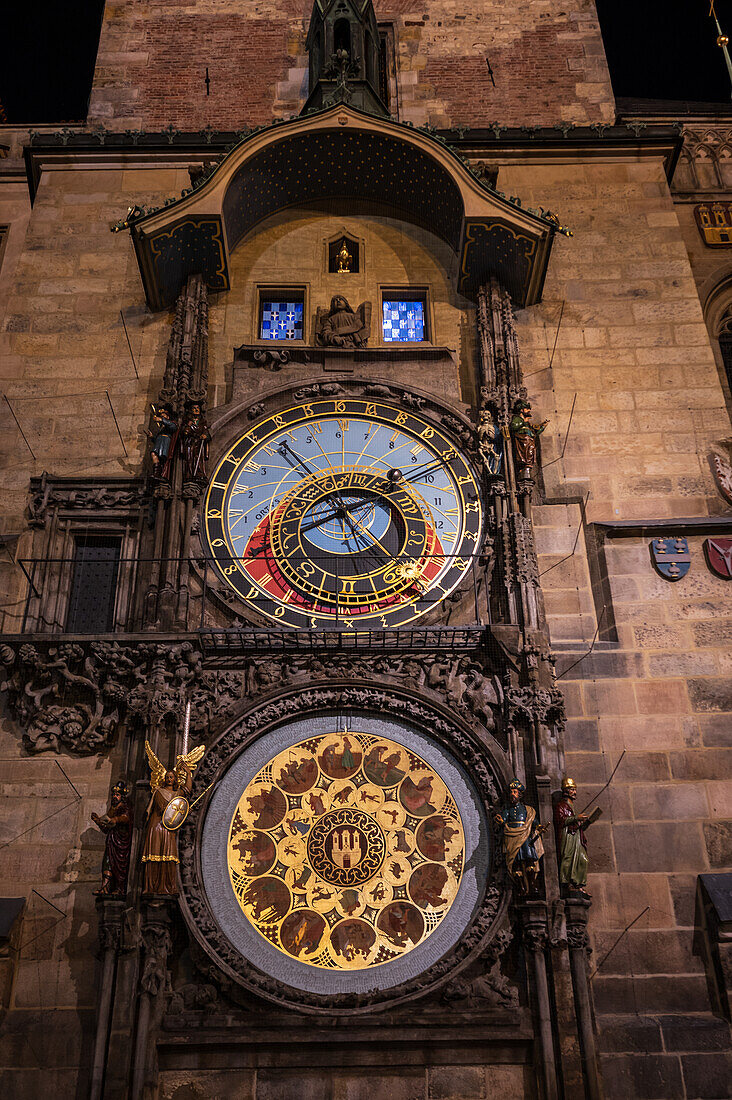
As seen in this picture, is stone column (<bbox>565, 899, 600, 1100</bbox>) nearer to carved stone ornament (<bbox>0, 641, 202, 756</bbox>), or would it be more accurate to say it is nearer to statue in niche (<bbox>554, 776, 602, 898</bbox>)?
statue in niche (<bbox>554, 776, 602, 898</bbox>)

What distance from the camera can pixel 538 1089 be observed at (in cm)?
870

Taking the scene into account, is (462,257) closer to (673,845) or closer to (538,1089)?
(673,845)

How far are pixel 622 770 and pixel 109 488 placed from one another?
528 cm

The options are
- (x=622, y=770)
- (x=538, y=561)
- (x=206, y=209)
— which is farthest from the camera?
(x=206, y=209)

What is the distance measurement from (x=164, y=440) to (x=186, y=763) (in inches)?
124

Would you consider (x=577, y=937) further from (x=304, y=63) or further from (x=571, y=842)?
(x=304, y=63)

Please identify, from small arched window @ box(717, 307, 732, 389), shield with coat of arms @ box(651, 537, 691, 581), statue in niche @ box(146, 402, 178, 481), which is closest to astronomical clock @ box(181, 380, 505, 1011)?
statue in niche @ box(146, 402, 178, 481)

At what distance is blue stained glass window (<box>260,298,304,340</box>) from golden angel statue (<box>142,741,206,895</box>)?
4.74 m

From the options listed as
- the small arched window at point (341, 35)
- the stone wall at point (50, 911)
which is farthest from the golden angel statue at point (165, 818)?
the small arched window at point (341, 35)

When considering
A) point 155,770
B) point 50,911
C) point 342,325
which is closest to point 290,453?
point 342,325

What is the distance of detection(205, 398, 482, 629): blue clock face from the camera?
10859mm

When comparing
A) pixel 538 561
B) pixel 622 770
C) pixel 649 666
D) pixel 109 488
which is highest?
pixel 109 488

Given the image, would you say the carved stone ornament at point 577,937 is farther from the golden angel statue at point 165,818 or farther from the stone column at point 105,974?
the stone column at point 105,974

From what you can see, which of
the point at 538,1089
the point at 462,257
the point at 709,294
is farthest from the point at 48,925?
the point at 709,294
